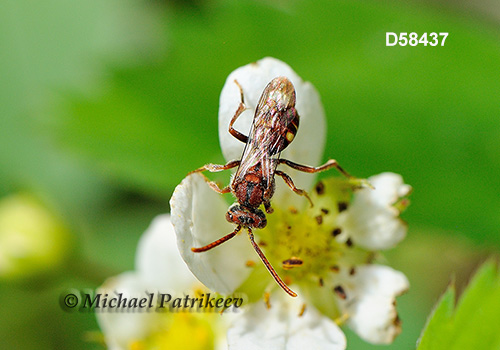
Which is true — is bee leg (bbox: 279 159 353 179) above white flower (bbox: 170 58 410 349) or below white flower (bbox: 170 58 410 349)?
above

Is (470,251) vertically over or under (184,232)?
under

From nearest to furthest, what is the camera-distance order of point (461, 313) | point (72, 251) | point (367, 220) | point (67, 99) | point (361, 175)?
1. point (461, 313)
2. point (367, 220)
3. point (361, 175)
4. point (72, 251)
5. point (67, 99)

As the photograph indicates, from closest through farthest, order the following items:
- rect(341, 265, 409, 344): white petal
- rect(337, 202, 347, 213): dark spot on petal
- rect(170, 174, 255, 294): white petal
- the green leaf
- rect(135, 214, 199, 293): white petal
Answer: the green leaf, rect(170, 174, 255, 294): white petal, rect(341, 265, 409, 344): white petal, rect(337, 202, 347, 213): dark spot on petal, rect(135, 214, 199, 293): white petal

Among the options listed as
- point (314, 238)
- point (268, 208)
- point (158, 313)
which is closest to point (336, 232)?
point (314, 238)

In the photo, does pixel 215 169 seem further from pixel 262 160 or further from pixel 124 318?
pixel 124 318

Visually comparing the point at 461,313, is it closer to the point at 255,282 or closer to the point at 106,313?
the point at 255,282

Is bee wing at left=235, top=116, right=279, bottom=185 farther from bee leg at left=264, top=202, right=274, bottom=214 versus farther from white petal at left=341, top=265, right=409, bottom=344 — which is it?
white petal at left=341, top=265, right=409, bottom=344

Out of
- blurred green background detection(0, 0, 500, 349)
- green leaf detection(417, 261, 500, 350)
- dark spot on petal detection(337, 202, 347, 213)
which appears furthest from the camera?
blurred green background detection(0, 0, 500, 349)

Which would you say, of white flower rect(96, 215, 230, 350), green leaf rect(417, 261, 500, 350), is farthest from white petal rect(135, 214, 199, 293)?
green leaf rect(417, 261, 500, 350)

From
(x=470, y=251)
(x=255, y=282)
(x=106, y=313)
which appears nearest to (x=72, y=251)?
(x=106, y=313)
